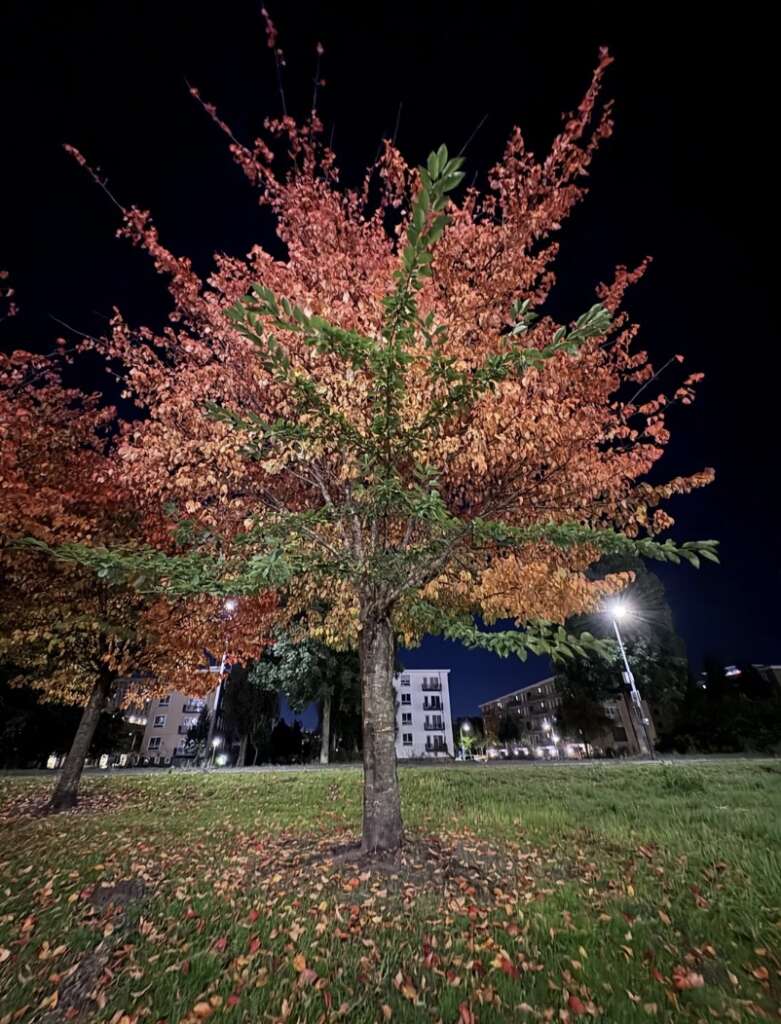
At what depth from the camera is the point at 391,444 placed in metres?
6.00

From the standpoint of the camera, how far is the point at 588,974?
372 cm

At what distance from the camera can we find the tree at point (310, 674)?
2914cm

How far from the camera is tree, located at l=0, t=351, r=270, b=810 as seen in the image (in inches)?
362

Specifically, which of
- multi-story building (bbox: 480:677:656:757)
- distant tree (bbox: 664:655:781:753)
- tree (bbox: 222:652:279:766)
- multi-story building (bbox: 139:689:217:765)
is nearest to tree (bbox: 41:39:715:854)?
tree (bbox: 222:652:279:766)

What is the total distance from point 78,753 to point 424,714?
79.3 meters

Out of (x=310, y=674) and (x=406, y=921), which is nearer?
(x=406, y=921)

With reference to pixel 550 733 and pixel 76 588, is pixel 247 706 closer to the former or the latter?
pixel 76 588

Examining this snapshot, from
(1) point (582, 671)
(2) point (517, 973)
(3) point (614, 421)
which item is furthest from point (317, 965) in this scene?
(1) point (582, 671)

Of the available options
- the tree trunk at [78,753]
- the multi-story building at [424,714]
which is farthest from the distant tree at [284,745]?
the tree trunk at [78,753]

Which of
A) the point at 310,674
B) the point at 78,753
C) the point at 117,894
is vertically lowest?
the point at 117,894

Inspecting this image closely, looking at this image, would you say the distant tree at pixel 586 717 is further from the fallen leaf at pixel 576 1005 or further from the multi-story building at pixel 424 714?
the fallen leaf at pixel 576 1005

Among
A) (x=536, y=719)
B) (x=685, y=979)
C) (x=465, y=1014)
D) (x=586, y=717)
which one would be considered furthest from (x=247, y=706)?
(x=536, y=719)

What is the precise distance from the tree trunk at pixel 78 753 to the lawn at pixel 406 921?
2786mm

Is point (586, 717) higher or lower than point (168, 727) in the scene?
lower
